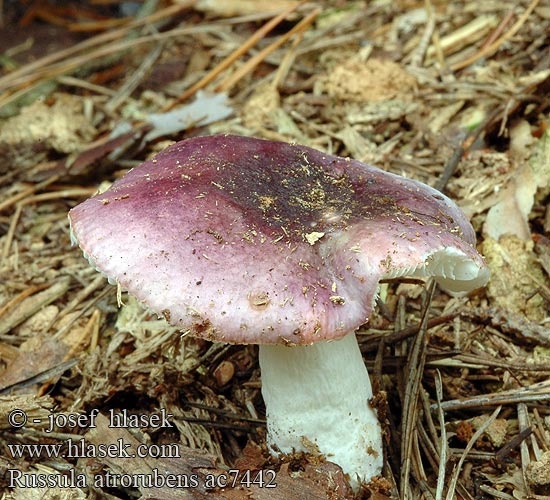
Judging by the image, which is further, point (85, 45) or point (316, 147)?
point (85, 45)

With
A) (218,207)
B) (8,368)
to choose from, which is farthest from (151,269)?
(8,368)

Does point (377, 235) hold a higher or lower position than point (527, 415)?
higher

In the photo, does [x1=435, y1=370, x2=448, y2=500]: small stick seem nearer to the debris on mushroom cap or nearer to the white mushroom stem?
the white mushroom stem

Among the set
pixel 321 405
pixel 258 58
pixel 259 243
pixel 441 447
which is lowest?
pixel 441 447

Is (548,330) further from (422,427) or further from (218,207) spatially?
(218,207)

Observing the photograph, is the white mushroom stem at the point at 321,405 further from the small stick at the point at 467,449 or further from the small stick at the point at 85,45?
the small stick at the point at 85,45

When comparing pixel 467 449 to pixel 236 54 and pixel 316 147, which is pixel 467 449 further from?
pixel 236 54

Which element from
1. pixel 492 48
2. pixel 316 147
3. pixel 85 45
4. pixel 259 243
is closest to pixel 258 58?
pixel 316 147
